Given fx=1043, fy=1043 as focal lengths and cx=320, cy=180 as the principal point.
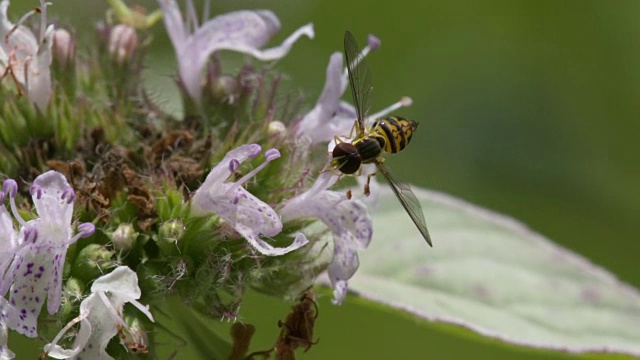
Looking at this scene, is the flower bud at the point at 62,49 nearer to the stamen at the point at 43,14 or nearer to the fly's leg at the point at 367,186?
the stamen at the point at 43,14

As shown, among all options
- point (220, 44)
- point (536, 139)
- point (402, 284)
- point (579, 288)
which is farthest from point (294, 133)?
point (536, 139)

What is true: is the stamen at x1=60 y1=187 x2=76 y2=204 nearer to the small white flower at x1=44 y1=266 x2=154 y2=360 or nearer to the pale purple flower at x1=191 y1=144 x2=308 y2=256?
the small white flower at x1=44 y1=266 x2=154 y2=360

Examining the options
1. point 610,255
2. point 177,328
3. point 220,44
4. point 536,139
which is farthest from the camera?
point 536,139

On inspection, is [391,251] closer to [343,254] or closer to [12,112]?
[343,254]

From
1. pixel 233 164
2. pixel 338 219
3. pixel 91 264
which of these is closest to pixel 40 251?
pixel 91 264

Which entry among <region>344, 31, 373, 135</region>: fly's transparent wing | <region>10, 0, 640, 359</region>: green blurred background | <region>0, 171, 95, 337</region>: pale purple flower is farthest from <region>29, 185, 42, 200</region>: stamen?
<region>10, 0, 640, 359</region>: green blurred background

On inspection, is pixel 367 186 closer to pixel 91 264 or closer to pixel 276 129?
pixel 276 129

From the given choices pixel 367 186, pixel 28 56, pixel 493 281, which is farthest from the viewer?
pixel 493 281
